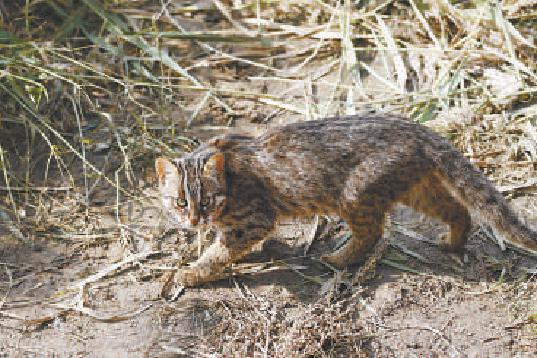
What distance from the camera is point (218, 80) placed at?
344 inches

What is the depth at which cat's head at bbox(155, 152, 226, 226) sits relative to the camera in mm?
6176

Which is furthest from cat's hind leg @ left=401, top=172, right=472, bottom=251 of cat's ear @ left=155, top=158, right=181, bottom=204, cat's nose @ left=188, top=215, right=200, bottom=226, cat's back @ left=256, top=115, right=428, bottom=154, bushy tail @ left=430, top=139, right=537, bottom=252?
cat's ear @ left=155, top=158, right=181, bottom=204

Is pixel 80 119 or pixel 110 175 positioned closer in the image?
pixel 110 175

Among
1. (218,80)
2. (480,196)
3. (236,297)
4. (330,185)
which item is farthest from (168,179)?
(218,80)

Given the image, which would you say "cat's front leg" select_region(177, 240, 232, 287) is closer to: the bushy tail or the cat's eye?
the cat's eye

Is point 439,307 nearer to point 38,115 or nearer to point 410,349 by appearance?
point 410,349

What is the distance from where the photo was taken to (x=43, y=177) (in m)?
7.51

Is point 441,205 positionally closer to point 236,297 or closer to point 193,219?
point 236,297

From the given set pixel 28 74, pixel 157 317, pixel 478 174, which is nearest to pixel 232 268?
pixel 157 317

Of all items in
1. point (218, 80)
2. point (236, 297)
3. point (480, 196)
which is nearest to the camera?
point (480, 196)

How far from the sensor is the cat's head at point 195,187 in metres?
6.18

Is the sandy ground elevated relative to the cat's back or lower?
lower

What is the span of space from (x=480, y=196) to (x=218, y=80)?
137 inches

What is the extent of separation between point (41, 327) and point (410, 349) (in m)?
2.54
